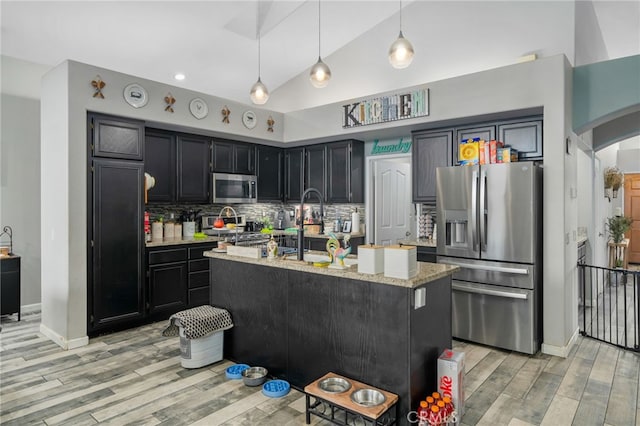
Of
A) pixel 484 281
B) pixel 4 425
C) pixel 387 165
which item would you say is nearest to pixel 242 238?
pixel 4 425

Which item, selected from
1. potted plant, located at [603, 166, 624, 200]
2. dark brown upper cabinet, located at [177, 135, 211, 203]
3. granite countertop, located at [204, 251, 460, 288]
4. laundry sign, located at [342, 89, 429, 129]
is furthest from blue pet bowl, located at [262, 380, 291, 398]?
potted plant, located at [603, 166, 624, 200]

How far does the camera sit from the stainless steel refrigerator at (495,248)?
12.3 ft

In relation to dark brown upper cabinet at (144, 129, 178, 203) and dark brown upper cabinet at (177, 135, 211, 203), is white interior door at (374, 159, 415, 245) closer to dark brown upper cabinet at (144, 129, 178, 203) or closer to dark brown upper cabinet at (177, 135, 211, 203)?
dark brown upper cabinet at (177, 135, 211, 203)

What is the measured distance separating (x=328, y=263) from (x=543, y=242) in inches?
91.7

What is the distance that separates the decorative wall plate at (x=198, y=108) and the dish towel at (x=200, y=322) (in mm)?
2661

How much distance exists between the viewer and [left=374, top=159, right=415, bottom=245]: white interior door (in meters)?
6.21

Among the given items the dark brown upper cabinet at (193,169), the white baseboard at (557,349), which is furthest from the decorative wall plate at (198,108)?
the white baseboard at (557,349)

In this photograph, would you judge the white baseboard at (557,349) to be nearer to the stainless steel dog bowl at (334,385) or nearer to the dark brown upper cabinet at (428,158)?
the dark brown upper cabinet at (428,158)

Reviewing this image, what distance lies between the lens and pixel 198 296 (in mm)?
5227

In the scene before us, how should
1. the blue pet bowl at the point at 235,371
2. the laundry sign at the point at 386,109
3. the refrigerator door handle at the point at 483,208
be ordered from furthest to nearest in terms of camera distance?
1. the laundry sign at the point at 386,109
2. the refrigerator door handle at the point at 483,208
3. the blue pet bowl at the point at 235,371

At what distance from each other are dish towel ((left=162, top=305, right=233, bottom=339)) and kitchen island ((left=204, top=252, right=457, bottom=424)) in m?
0.12

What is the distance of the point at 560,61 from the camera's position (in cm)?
374

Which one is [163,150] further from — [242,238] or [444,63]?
[444,63]

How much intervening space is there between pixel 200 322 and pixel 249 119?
3383 millimetres
